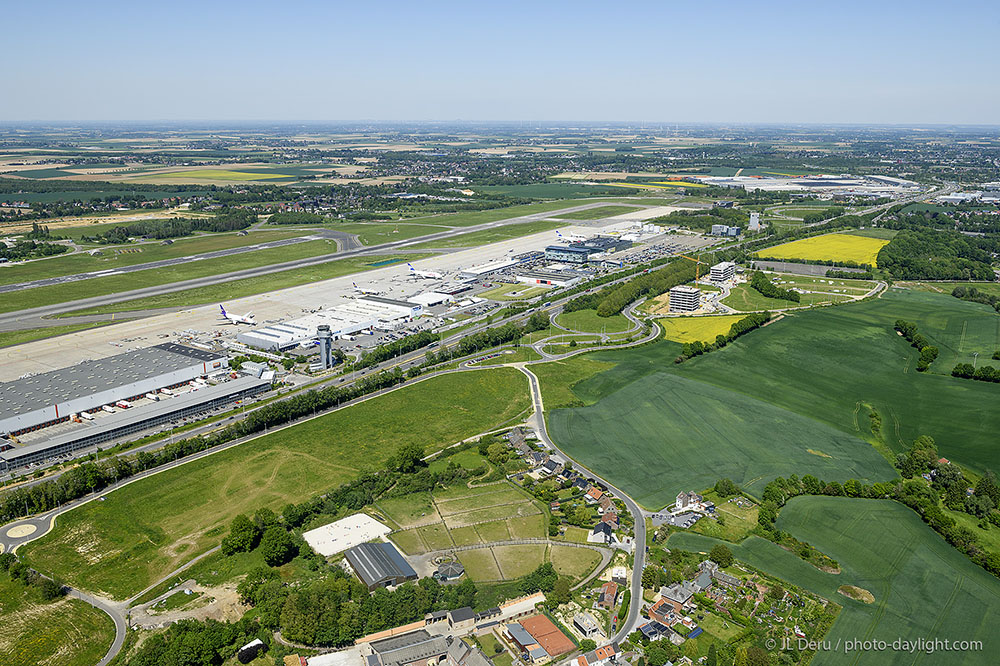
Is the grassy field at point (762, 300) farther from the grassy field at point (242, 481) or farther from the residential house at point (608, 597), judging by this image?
the residential house at point (608, 597)

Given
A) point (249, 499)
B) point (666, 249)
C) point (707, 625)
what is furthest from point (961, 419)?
point (666, 249)

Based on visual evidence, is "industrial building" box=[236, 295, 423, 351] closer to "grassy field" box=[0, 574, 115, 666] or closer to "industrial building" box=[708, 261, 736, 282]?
"grassy field" box=[0, 574, 115, 666]

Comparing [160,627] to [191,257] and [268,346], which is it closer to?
[268,346]

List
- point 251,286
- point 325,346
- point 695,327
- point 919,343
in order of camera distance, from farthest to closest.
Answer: point 251,286, point 695,327, point 919,343, point 325,346

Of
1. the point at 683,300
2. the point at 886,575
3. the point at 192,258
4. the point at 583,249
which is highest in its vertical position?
the point at 583,249

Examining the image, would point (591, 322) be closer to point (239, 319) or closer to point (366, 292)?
point (366, 292)

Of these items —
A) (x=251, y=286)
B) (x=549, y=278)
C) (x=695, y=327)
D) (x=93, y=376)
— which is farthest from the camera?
(x=549, y=278)

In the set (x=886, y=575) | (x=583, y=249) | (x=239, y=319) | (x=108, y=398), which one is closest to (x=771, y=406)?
(x=886, y=575)

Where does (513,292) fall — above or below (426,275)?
below
